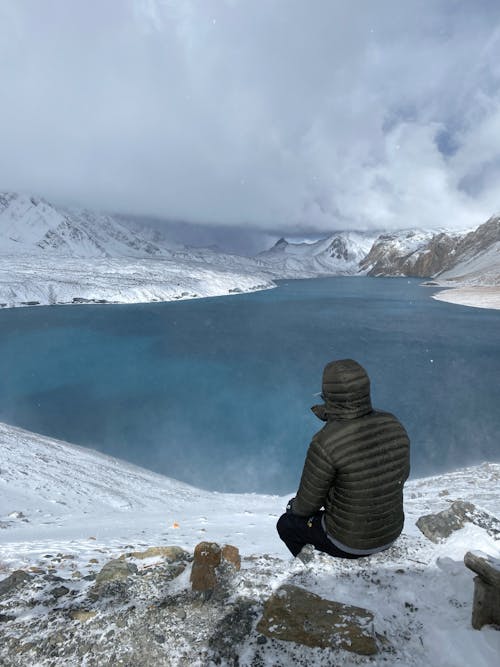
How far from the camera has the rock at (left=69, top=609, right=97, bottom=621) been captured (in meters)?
4.27

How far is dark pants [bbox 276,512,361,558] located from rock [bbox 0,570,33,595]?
11.4ft

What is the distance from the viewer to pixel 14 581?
5020mm

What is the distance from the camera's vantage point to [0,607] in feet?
14.7

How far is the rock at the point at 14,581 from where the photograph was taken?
4859 mm

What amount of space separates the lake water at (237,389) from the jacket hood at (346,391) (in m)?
15.7

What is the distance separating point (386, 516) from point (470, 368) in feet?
125

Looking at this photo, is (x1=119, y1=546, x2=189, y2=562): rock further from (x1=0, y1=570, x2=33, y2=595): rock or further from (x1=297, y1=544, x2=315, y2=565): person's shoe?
(x1=297, y1=544, x2=315, y2=565): person's shoe

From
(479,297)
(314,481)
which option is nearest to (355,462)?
(314,481)

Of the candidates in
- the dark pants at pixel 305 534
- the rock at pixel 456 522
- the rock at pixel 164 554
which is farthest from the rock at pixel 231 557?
the rock at pixel 456 522

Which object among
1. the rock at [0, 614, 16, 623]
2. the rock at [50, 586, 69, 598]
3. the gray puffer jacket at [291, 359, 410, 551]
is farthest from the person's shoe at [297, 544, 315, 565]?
the rock at [0, 614, 16, 623]

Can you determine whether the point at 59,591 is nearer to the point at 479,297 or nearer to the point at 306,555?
the point at 306,555

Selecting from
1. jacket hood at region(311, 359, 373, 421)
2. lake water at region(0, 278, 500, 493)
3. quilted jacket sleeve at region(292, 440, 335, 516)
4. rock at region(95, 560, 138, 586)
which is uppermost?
jacket hood at region(311, 359, 373, 421)

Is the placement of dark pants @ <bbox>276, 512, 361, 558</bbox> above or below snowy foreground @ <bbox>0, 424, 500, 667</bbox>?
above

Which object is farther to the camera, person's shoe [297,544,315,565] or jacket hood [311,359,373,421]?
person's shoe [297,544,315,565]
